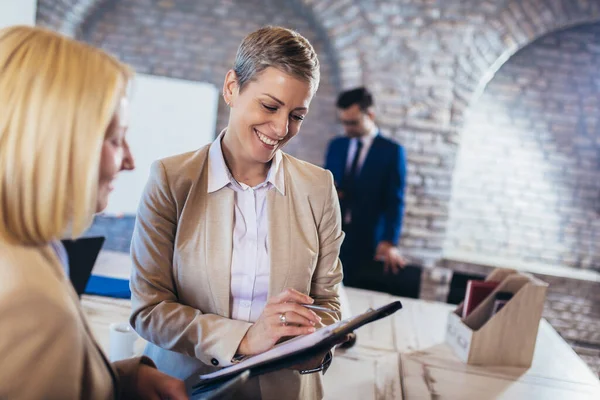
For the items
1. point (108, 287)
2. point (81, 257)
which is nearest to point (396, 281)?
point (108, 287)

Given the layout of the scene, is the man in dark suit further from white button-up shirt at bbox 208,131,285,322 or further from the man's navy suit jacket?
white button-up shirt at bbox 208,131,285,322

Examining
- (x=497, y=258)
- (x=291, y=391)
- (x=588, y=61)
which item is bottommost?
(x=497, y=258)

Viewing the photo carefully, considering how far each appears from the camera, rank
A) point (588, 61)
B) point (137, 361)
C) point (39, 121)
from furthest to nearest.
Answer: point (588, 61) → point (137, 361) → point (39, 121)

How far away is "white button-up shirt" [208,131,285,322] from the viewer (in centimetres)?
117

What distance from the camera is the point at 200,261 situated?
112 cm

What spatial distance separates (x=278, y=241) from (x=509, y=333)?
0.95 meters

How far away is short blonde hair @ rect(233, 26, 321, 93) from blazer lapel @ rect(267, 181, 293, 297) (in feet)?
0.94

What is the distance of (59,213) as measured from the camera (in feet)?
2.15

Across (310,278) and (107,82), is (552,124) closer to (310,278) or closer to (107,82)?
(310,278)

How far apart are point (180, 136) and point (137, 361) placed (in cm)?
365

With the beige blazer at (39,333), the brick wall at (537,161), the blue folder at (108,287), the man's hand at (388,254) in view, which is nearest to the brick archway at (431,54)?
the brick wall at (537,161)

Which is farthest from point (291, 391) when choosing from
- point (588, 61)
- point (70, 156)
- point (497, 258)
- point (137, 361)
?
point (588, 61)

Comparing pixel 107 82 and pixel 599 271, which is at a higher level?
pixel 107 82

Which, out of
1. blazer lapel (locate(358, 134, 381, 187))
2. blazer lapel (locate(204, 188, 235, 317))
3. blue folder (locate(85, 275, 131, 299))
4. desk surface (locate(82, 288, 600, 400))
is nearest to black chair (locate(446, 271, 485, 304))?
desk surface (locate(82, 288, 600, 400))
